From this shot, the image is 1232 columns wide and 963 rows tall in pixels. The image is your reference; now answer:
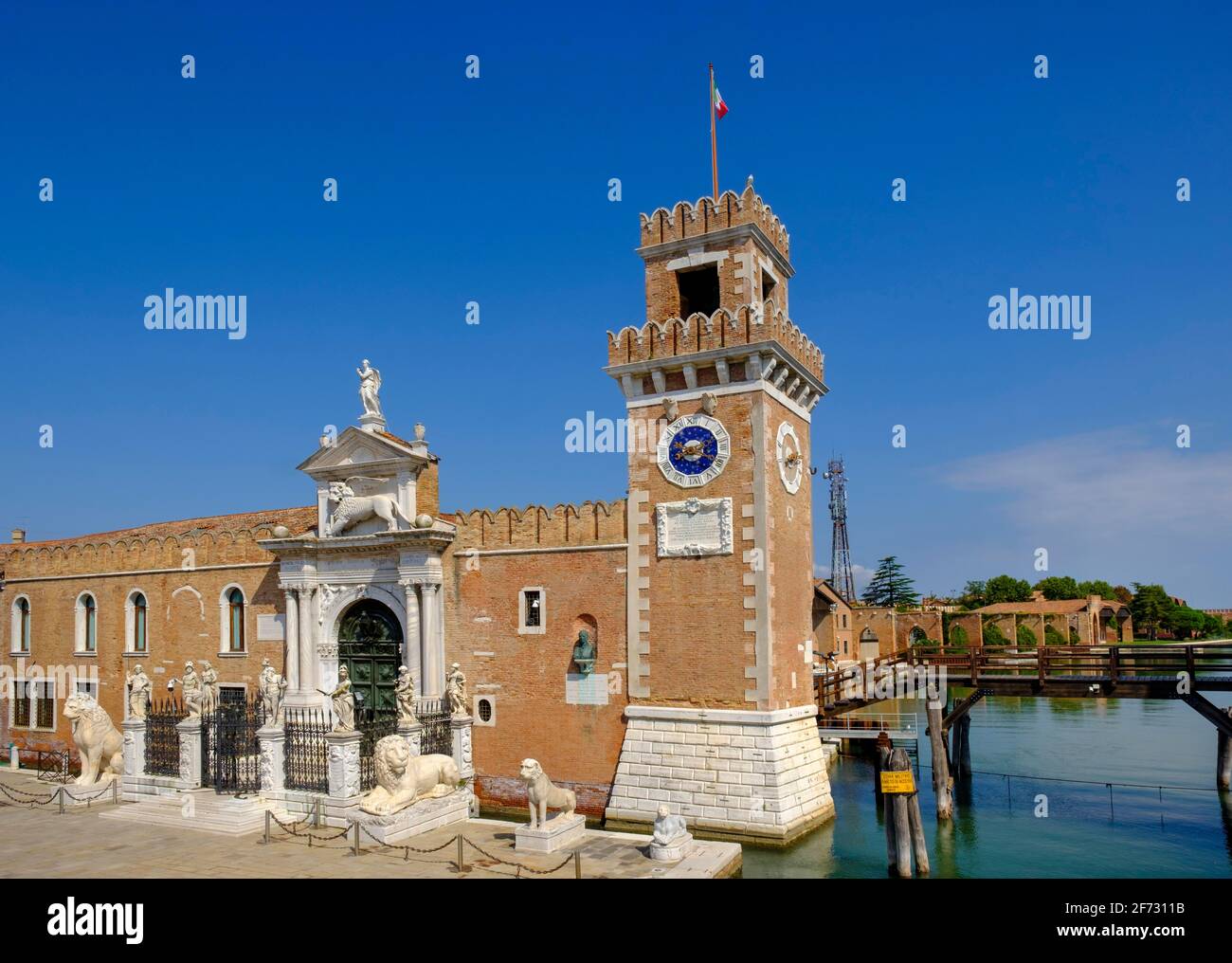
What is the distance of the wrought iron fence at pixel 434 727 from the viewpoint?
872 inches

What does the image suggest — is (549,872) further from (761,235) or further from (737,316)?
(761,235)

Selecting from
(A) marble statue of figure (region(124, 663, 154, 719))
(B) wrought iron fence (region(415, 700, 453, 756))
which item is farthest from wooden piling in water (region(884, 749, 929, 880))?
(A) marble statue of figure (region(124, 663, 154, 719))

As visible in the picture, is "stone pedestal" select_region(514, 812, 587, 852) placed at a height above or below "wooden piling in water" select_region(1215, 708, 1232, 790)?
above

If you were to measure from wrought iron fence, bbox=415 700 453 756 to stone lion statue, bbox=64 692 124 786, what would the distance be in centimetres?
774

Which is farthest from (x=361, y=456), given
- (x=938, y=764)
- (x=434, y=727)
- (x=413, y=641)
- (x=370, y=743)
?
(x=938, y=764)

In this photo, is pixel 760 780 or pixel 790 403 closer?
pixel 760 780

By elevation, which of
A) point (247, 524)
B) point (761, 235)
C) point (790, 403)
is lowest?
point (247, 524)

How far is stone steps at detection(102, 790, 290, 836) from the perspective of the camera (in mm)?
19203

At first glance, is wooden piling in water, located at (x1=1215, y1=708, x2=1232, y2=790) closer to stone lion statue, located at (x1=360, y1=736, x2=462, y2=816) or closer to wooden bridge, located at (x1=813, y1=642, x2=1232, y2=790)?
wooden bridge, located at (x1=813, y1=642, x2=1232, y2=790)

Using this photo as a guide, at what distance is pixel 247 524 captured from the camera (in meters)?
29.6

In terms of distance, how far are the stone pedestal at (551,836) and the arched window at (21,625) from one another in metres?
24.5

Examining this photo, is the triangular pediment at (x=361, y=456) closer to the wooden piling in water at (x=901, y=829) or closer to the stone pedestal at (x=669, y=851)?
the stone pedestal at (x=669, y=851)
